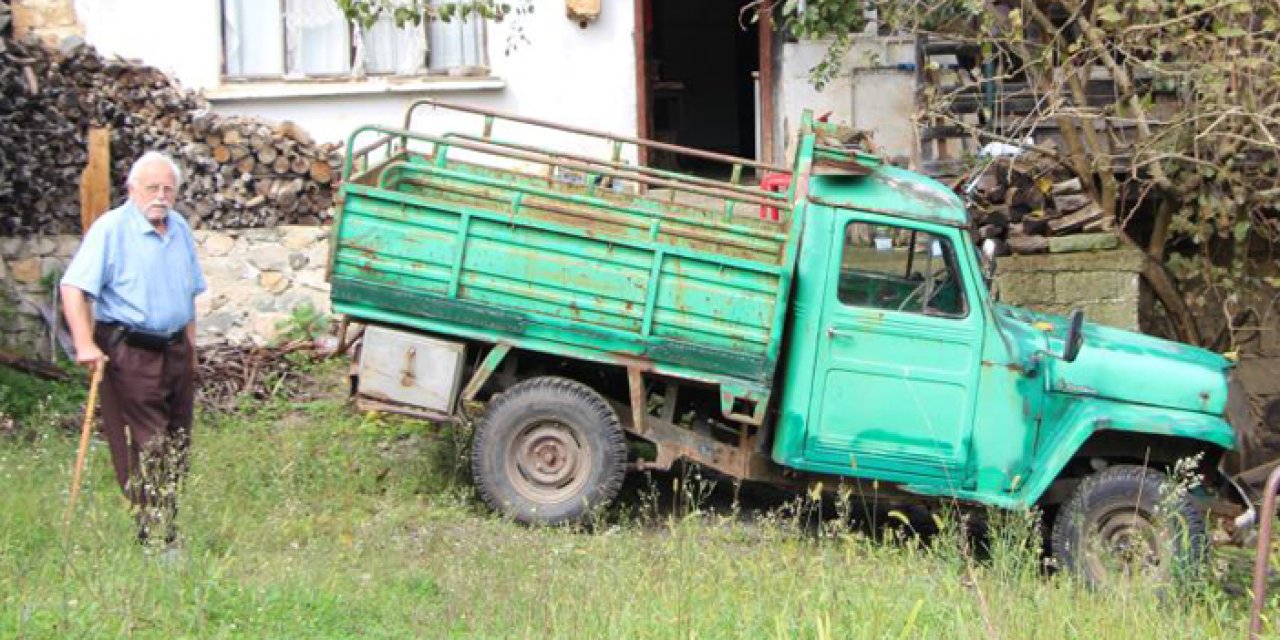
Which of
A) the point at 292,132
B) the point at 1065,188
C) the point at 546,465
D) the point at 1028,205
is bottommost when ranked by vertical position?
the point at 546,465

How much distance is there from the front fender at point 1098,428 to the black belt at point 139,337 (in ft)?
14.7

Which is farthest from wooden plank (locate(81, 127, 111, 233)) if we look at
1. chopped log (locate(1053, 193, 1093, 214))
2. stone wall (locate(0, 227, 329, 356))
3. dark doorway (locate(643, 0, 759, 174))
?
dark doorway (locate(643, 0, 759, 174))

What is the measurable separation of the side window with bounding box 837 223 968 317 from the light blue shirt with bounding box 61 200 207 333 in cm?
346

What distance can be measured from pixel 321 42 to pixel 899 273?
6.29 metres

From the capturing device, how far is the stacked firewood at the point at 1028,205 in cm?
1084

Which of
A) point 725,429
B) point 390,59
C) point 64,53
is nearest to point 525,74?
point 390,59

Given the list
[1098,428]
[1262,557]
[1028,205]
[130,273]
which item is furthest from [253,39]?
[1262,557]

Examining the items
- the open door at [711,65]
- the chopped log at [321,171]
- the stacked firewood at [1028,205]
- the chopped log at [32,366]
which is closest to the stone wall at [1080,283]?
the stacked firewood at [1028,205]

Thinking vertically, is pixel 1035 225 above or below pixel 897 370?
above

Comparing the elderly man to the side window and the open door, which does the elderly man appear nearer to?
the side window

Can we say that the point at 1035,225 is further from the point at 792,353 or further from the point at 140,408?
the point at 140,408

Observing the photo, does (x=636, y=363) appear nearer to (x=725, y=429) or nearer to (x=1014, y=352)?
(x=725, y=429)

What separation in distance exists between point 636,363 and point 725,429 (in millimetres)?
829

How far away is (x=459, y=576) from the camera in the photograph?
266 inches
